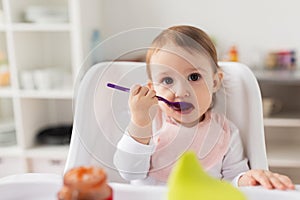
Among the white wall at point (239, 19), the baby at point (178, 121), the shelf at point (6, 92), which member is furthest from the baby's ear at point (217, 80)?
the shelf at point (6, 92)

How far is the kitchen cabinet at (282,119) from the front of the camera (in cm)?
174

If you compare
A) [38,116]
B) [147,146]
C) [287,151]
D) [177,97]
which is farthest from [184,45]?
[38,116]

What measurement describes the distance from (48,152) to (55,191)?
4.29 ft

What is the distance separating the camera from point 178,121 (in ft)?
2.92

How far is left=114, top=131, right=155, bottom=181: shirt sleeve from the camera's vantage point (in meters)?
0.82

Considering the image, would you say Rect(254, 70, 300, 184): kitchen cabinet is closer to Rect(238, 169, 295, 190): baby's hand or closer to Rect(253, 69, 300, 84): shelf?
Rect(253, 69, 300, 84): shelf

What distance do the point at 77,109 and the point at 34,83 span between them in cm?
108

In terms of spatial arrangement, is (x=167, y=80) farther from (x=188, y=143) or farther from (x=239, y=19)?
(x=239, y=19)

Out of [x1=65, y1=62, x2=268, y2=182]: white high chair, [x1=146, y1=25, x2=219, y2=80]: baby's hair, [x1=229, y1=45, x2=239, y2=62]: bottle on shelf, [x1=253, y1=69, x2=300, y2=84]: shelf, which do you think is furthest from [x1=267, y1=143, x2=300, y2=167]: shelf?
[x1=146, y1=25, x2=219, y2=80]: baby's hair

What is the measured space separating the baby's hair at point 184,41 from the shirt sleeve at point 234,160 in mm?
169

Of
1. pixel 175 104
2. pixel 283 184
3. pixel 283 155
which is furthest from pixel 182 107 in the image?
pixel 283 155

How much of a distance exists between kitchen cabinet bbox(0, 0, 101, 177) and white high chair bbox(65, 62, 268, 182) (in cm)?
88

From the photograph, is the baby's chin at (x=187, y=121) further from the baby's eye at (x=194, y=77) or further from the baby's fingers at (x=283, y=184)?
the baby's fingers at (x=283, y=184)

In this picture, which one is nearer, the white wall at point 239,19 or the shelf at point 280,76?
the shelf at point 280,76
